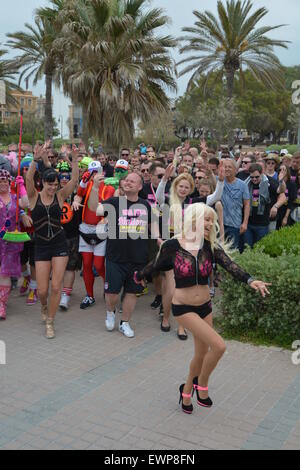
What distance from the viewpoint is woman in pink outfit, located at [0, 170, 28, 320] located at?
6297 mm

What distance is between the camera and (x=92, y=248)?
21.9 feet

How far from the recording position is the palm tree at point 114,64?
1583 centimetres

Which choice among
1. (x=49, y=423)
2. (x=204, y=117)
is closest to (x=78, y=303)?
(x=49, y=423)

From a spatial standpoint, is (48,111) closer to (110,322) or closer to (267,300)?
(110,322)

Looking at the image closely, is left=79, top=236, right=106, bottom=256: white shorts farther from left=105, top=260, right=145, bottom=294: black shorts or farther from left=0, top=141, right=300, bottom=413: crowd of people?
left=105, top=260, right=145, bottom=294: black shorts

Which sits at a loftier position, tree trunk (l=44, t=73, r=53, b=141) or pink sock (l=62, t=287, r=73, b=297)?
tree trunk (l=44, t=73, r=53, b=141)

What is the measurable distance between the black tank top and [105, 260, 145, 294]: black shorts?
0.66 meters

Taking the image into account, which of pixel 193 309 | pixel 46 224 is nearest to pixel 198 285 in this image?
pixel 193 309

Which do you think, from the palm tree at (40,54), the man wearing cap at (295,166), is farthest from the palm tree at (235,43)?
the man wearing cap at (295,166)

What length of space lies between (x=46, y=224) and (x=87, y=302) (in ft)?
5.06

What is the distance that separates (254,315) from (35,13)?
18.0 meters

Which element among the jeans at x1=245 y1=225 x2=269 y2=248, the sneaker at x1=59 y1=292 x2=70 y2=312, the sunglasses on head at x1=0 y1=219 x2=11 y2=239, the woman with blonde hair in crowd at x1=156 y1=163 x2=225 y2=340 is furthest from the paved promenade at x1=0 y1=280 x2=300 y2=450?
the jeans at x1=245 y1=225 x2=269 y2=248

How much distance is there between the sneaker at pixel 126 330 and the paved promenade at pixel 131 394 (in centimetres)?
7

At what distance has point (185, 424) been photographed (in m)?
3.95
